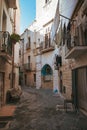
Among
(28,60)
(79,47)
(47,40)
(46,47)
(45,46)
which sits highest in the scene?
(47,40)

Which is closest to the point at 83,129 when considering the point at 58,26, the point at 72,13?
the point at 72,13

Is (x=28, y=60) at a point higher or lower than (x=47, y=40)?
lower

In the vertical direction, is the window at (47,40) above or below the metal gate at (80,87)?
above

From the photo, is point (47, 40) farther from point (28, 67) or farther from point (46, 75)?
point (28, 67)

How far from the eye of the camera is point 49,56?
65.1 feet

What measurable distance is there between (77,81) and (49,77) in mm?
12292

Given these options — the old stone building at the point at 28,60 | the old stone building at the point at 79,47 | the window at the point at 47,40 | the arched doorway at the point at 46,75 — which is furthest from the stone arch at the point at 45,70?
the old stone building at the point at 79,47

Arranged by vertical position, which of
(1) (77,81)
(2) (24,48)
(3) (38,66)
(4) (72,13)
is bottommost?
(1) (77,81)

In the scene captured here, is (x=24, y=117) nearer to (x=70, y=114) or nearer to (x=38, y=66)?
(x=70, y=114)

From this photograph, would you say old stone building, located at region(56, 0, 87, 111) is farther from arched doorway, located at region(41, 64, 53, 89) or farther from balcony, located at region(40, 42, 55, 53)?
arched doorway, located at region(41, 64, 53, 89)

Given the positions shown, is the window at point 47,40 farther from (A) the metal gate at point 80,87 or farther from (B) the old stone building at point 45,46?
(A) the metal gate at point 80,87

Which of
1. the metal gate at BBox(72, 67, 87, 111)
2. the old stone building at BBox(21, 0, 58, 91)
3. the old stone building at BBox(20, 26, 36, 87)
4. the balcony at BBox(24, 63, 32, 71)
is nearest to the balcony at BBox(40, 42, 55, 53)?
the old stone building at BBox(21, 0, 58, 91)

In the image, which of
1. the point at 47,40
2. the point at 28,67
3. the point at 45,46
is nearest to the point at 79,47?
the point at 47,40

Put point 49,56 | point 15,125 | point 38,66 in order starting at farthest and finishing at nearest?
point 38,66, point 49,56, point 15,125
